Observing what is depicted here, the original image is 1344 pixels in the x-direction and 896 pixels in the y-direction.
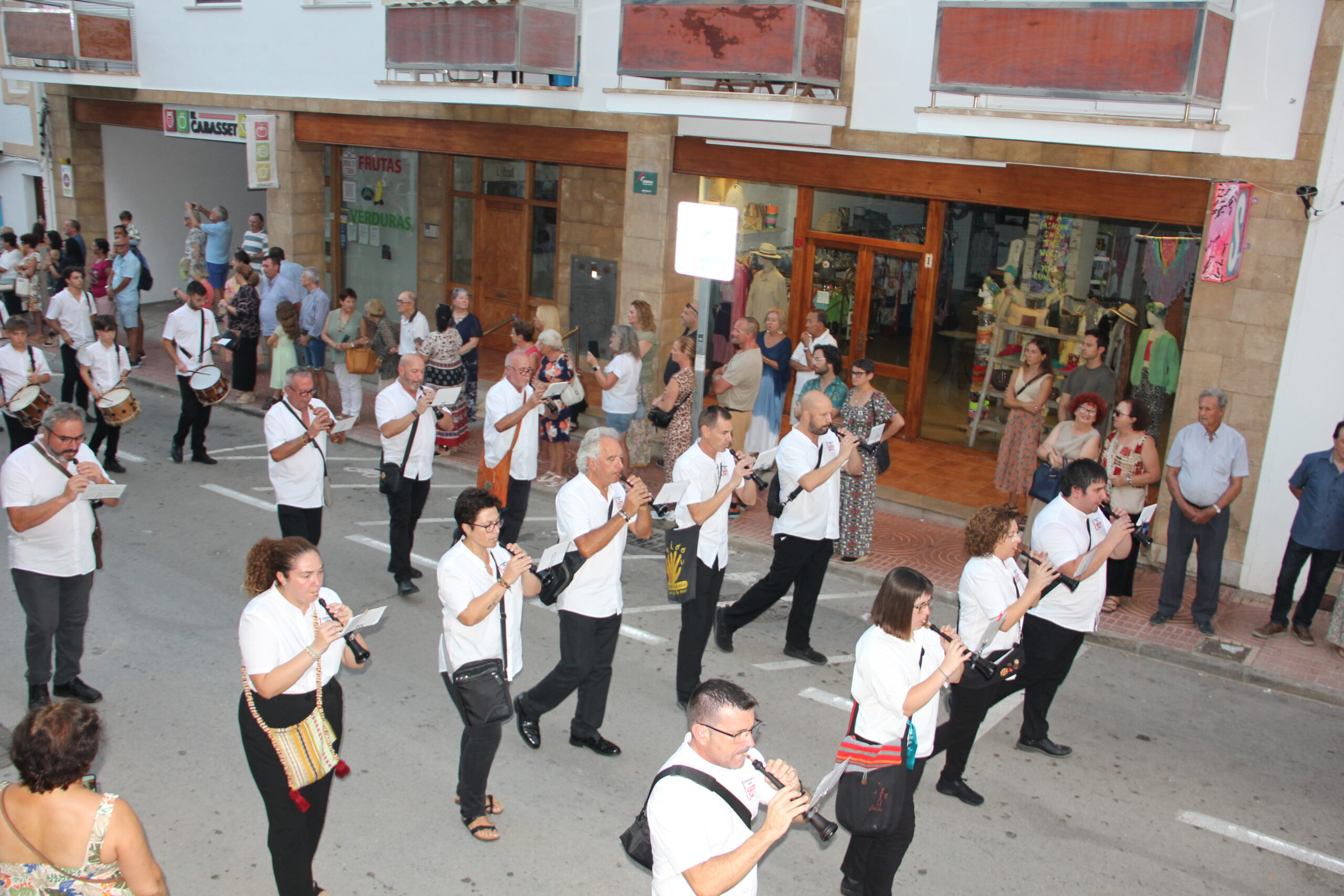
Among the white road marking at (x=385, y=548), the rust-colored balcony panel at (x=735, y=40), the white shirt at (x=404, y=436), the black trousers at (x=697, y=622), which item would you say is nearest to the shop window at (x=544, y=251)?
the rust-colored balcony panel at (x=735, y=40)

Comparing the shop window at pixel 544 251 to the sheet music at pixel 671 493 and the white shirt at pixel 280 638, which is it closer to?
the sheet music at pixel 671 493

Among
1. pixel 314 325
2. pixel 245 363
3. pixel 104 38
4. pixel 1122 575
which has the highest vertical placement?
pixel 104 38

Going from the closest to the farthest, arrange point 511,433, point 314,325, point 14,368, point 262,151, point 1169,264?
point 511,433, point 14,368, point 1169,264, point 314,325, point 262,151

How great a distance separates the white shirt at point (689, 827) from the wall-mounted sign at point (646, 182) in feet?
34.5

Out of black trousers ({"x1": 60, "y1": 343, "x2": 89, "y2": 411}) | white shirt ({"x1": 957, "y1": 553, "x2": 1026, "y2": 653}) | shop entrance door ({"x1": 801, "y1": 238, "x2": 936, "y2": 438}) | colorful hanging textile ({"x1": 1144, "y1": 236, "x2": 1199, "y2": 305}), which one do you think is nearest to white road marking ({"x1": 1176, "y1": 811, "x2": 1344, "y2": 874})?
white shirt ({"x1": 957, "y1": 553, "x2": 1026, "y2": 653})

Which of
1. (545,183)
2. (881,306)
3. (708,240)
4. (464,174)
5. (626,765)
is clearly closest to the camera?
(626,765)

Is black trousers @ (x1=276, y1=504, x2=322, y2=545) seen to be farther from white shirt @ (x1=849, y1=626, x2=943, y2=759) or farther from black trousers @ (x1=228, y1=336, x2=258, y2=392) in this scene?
black trousers @ (x1=228, y1=336, x2=258, y2=392)

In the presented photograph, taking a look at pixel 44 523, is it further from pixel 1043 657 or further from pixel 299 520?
pixel 1043 657

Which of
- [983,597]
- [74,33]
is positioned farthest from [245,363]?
[983,597]

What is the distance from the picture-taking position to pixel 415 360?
8.85 m

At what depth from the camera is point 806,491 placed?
775 cm

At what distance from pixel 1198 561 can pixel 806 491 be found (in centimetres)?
384

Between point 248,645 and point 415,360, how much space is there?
Answer: 4325mm

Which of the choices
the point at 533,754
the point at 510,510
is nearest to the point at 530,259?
the point at 510,510
